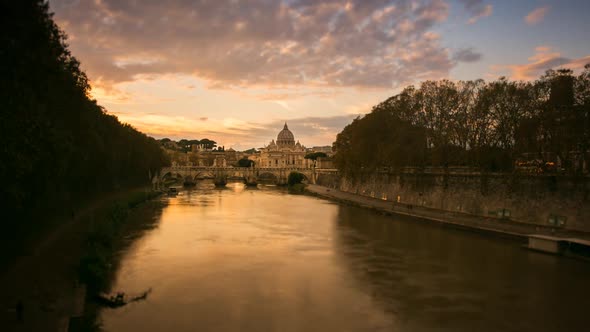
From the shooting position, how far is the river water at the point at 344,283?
1250 cm

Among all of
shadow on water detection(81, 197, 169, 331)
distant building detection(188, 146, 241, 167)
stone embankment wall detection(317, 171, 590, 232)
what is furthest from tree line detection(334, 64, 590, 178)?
distant building detection(188, 146, 241, 167)

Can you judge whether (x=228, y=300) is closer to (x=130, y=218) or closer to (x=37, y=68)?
(x=37, y=68)

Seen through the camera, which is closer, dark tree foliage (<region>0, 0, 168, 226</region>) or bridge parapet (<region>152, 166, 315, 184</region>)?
dark tree foliage (<region>0, 0, 168, 226</region>)

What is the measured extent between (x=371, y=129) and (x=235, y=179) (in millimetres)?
59144

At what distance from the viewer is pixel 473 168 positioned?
108 feet

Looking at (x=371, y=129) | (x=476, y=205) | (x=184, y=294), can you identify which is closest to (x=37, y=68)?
(x=184, y=294)

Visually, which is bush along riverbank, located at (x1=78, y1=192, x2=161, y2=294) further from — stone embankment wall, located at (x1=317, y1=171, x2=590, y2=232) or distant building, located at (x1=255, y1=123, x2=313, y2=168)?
distant building, located at (x1=255, y1=123, x2=313, y2=168)

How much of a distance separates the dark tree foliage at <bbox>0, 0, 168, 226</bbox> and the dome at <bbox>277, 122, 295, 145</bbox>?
5331 inches

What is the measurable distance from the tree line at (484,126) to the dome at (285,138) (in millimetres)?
116725

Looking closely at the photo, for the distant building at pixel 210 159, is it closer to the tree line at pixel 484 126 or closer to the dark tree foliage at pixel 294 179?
the dark tree foliage at pixel 294 179

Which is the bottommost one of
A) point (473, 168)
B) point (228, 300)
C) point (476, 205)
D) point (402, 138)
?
point (228, 300)

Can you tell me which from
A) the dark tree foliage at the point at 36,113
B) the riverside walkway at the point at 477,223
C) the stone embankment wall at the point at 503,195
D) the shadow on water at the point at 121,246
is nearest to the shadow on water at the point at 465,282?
the riverside walkway at the point at 477,223

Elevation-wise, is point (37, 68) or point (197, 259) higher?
point (37, 68)

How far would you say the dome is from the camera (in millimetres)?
161500
